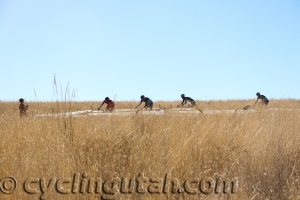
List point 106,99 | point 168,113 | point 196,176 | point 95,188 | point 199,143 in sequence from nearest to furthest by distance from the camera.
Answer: point 95,188 → point 196,176 → point 199,143 → point 168,113 → point 106,99

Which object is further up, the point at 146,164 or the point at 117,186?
the point at 146,164

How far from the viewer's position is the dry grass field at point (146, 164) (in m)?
2.72

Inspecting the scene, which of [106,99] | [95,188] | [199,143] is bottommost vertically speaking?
[95,188]

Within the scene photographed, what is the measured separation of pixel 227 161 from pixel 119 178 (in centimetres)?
134

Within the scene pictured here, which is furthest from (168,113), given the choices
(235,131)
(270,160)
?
(270,160)

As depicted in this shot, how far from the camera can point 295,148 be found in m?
4.10

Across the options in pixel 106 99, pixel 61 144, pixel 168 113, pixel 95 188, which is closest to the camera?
pixel 95 188

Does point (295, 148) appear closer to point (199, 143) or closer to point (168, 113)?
point (199, 143)

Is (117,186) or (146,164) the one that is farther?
(146,164)

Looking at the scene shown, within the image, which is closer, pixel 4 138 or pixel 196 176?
pixel 196 176

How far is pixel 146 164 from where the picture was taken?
3.05 metres

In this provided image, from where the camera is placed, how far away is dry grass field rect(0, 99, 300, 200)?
8.91 ft

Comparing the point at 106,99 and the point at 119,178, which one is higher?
the point at 106,99

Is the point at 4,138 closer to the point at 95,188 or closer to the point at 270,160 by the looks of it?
the point at 95,188
